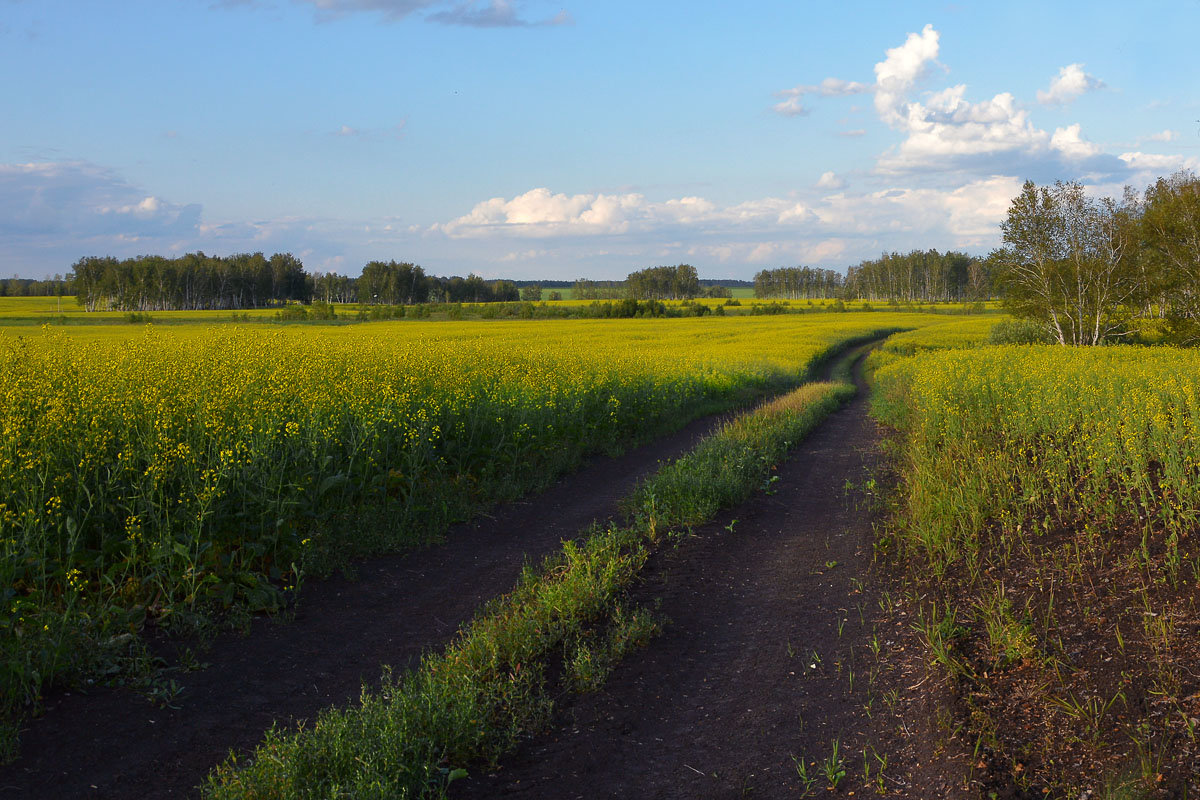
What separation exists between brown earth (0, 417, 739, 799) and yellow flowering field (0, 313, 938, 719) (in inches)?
14.9

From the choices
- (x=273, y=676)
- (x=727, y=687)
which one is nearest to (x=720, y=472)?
(x=727, y=687)

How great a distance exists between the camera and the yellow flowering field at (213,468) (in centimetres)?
550

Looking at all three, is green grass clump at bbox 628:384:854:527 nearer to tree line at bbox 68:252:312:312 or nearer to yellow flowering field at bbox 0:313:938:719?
yellow flowering field at bbox 0:313:938:719

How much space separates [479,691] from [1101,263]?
39472 mm

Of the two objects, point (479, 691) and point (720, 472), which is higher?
point (720, 472)

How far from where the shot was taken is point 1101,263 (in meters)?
34.1

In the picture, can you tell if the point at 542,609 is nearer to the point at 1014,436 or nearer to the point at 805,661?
the point at 805,661

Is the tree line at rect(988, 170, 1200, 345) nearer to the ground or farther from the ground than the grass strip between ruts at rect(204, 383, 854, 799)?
farther from the ground

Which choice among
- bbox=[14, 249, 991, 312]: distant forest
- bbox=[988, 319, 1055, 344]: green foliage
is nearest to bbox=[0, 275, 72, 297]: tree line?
bbox=[14, 249, 991, 312]: distant forest

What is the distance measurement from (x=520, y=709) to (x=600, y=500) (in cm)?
579

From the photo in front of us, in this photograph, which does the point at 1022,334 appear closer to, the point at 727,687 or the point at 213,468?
the point at 727,687

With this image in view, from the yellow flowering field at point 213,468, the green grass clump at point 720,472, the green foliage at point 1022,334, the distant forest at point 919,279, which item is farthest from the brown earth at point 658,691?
the distant forest at point 919,279

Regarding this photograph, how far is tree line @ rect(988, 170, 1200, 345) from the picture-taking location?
107ft

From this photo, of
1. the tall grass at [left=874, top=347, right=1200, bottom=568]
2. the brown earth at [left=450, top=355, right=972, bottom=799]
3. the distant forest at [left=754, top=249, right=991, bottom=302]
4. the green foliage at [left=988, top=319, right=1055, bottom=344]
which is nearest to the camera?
the brown earth at [left=450, top=355, right=972, bottom=799]
